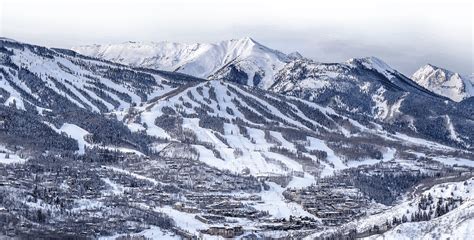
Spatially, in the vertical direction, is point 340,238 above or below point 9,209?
below

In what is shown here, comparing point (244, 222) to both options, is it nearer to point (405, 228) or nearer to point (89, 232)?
point (89, 232)

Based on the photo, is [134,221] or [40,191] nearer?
[134,221]

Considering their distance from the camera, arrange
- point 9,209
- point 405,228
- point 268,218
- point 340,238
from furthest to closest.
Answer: point 268,218 → point 9,209 → point 340,238 → point 405,228

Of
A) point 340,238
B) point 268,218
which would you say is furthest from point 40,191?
point 340,238

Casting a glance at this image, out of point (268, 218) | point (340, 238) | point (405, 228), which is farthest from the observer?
point (268, 218)

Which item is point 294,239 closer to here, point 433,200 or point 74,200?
point 433,200

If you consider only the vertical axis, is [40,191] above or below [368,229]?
above

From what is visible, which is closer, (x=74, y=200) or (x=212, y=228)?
(x=212, y=228)

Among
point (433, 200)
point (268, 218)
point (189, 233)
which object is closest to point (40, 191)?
point (189, 233)

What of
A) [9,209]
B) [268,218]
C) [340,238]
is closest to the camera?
[340,238]
